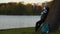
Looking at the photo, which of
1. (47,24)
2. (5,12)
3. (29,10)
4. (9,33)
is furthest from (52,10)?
(5,12)

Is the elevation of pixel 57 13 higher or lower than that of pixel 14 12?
higher

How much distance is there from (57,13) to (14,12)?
124 feet

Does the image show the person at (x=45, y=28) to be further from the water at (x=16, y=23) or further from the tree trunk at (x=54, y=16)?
the water at (x=16, y=23)

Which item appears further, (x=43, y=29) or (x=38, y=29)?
(x=38, y=29)

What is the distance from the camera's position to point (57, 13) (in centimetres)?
1138

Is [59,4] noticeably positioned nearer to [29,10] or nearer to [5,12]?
[29,10]

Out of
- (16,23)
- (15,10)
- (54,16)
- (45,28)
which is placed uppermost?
(54,16)

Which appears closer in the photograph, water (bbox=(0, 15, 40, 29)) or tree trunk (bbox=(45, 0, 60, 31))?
tree trunk (bbox=(45, 0, 60, 31))

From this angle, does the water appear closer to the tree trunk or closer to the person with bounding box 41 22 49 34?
the tree trunk

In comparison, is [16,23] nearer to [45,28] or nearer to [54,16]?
[54,16]

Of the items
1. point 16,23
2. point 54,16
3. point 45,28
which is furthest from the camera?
point 16,23

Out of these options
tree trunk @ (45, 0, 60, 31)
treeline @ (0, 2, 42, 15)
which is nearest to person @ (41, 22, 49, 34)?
tree trunk @ (45, 0, 60, 31)

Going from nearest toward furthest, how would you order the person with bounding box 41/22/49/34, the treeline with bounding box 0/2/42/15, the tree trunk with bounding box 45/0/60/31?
the person with bounding box 41/22/49/34, the tree trunk with bounding box 45/0/60/31, the treeline with bounding box 0/2/42/15

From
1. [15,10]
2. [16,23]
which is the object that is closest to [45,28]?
[16,23]
